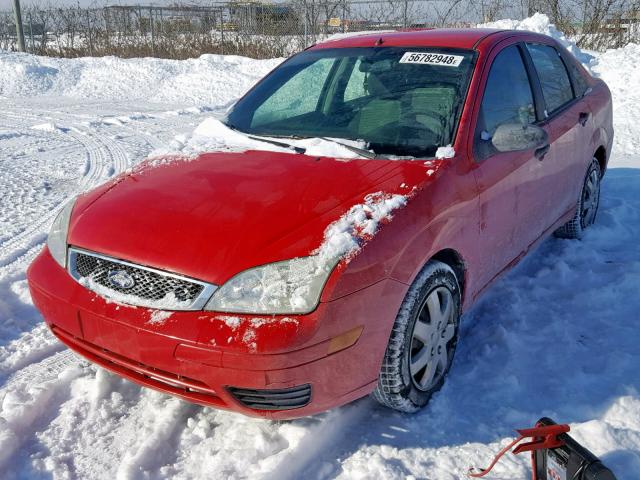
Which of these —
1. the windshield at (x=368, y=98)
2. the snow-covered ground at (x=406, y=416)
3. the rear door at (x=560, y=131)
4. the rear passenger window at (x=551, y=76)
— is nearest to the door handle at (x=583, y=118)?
the rear door at (x=560, y=131)

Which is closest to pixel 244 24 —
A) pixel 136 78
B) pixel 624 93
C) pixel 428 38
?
pixel 136 78

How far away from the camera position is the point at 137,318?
2.18m

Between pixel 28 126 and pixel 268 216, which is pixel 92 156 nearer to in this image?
pixel 28 126

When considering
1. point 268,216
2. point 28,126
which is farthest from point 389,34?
point 28,126

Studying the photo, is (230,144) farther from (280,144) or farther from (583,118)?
(583,118)

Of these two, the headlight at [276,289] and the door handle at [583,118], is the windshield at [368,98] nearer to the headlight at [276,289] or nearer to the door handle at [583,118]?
the headlight at [276,289]

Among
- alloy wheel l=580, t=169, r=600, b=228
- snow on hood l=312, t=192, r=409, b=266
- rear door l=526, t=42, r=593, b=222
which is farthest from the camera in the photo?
alloy wheel l=580, t=169, r=600, b=228

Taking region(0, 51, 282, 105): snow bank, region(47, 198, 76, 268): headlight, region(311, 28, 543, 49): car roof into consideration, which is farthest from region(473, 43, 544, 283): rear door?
region(0, 51, 282, 105): snow bank

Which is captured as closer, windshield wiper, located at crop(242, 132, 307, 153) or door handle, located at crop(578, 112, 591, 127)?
windshield wiper, located at crop(242, 132, 307, 153)

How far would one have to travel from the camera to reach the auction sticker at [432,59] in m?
3.21

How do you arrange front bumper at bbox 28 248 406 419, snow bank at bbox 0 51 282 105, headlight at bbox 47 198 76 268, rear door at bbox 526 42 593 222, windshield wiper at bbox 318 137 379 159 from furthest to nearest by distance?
1. snow bank at bbox 0 51 282 105
2. rear door at bbox 526 42 593 222
3. windshield wiper at bbox 318 137 379 159
4. headlight at bbox 47 198 76 268
5. front bumper at bbox 28 248 406 419

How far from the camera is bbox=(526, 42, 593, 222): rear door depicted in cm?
370

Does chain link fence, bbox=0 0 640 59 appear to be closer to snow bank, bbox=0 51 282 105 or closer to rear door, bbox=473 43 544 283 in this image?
snow bank, bbox=0 51 282 105

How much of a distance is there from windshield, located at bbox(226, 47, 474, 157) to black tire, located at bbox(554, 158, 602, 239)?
183 cm
